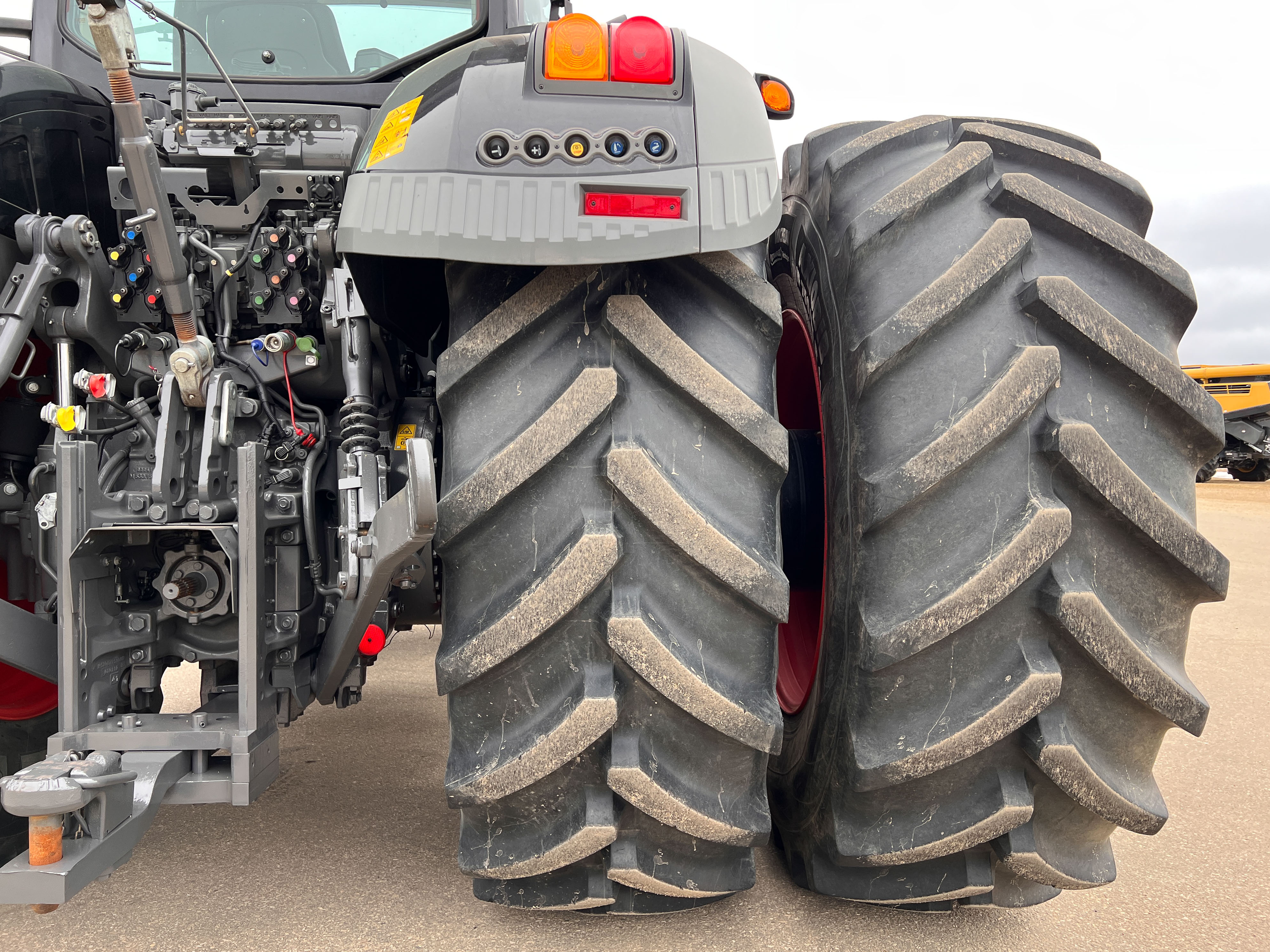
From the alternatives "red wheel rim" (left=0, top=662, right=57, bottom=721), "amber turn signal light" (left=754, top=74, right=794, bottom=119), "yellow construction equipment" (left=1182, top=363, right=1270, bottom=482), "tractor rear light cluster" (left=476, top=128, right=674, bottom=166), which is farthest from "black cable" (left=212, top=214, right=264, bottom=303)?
"yellow construction equipment" (left=1182, top=363, right=1270, bottom=482)

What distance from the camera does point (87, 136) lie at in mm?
1962

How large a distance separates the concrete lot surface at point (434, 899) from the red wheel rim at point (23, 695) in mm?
396

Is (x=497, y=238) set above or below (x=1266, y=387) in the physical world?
above

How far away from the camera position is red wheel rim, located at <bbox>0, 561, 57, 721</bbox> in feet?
6.38

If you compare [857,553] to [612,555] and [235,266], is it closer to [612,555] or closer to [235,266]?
[612,555]

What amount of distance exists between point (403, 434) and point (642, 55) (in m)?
0.95

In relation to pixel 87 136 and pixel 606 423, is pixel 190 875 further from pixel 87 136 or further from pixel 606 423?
pixel 87 136

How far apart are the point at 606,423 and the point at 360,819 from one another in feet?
4.85

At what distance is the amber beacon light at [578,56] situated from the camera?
1287 mm

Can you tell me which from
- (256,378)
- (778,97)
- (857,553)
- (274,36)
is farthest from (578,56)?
(274,36)

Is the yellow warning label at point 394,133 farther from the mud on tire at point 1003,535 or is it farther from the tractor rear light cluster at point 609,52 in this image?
the mud on tire at point 1003,535

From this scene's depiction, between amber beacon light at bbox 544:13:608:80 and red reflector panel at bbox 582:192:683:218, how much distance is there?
0.21 metres

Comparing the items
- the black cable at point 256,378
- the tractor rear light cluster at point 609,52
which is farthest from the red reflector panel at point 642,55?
the black cable at point 256,378

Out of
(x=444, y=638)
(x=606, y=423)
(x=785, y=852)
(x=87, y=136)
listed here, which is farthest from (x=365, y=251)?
(x=785, y=852)
